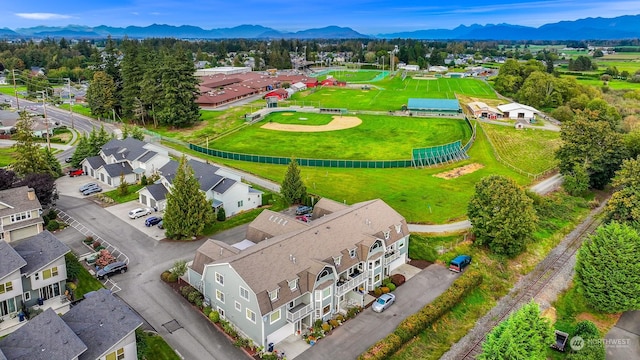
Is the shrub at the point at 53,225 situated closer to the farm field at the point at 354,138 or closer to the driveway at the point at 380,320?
the driveway at the point at 380,320

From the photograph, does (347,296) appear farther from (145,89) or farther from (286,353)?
(145,89)

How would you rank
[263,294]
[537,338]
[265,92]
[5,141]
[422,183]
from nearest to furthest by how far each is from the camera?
[537,338], [263,294], [422,183], [5,141], [265,92]

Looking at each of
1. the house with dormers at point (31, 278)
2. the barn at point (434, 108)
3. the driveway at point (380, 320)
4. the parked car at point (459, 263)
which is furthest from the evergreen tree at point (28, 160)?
the barn at point (434, 108)

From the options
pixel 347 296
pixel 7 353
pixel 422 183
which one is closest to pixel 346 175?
pixel 422 183

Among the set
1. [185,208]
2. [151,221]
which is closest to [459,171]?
[185,208]

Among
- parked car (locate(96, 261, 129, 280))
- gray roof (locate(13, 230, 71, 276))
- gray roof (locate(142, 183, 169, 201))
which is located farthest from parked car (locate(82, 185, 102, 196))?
gray roof (locate(13, 230, 71, 276))

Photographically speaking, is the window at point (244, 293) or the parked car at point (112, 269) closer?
the window at point (244, 293)
